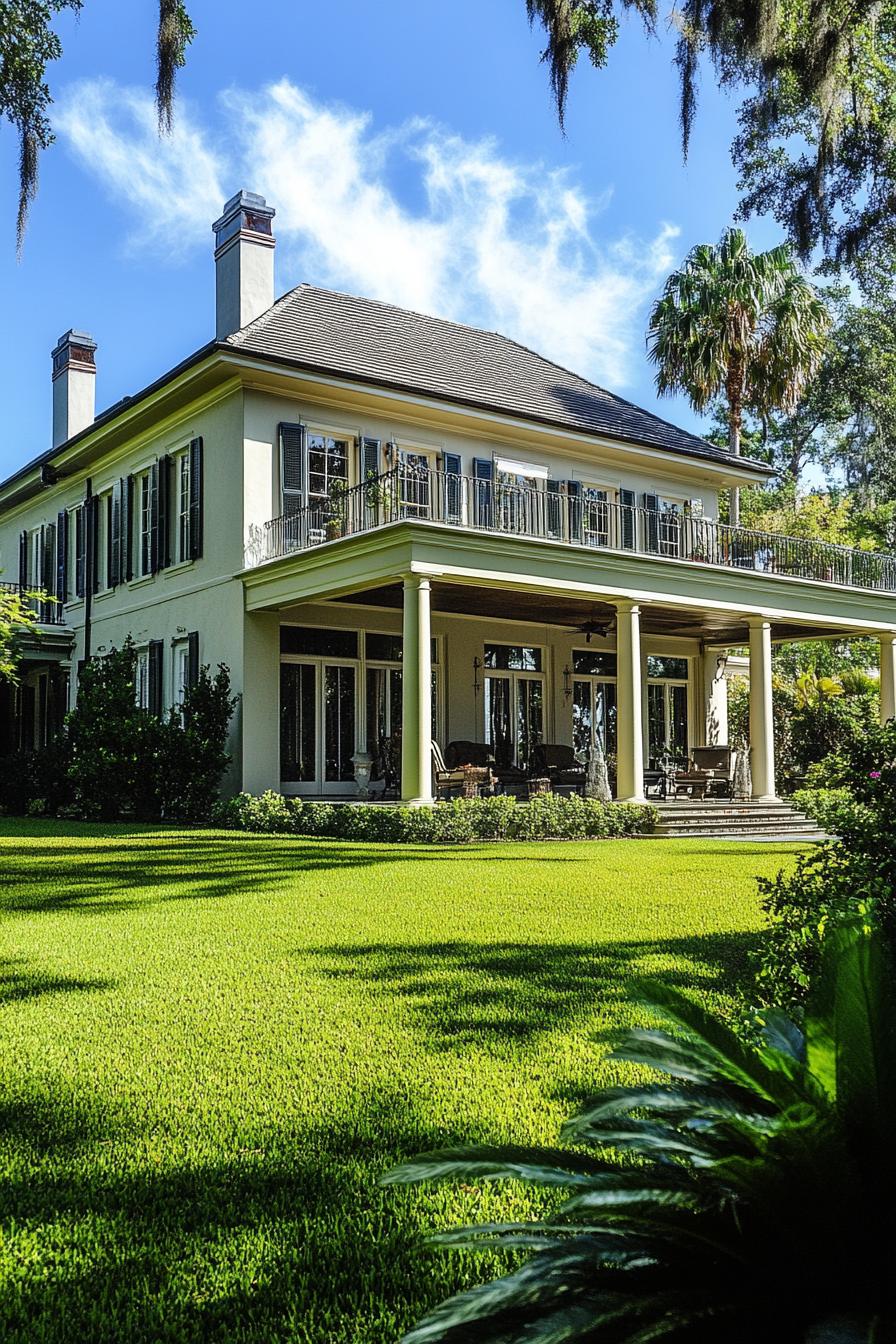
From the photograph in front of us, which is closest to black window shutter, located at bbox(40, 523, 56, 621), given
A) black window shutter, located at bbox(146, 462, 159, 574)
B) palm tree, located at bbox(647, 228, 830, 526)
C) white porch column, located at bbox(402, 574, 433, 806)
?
black window shutter, located at bbox(146, 462, 159, 574)

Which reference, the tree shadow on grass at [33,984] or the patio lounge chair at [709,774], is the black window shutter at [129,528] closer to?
the patio lounge chair at [709,774]

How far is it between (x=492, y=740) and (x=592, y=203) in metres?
17.2

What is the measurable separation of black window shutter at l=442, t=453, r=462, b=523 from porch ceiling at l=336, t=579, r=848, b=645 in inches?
47.1

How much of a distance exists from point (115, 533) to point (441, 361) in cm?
726

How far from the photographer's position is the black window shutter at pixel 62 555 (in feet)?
82.1

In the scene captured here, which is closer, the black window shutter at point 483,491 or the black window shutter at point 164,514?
the black window shutter at point 483,491

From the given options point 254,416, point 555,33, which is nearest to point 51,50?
point 555,33

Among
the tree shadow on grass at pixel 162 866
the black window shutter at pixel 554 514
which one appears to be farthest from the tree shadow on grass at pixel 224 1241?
the black window shutter at pixel 554 514

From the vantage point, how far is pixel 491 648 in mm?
21672

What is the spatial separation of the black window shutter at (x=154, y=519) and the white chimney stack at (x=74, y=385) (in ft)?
21.5

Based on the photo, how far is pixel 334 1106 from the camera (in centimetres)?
371

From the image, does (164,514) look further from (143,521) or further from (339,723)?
(339,723)

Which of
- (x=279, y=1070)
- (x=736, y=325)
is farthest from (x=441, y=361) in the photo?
(x=279, y=1070)

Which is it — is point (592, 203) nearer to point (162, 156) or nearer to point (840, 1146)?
point (162, 156)
